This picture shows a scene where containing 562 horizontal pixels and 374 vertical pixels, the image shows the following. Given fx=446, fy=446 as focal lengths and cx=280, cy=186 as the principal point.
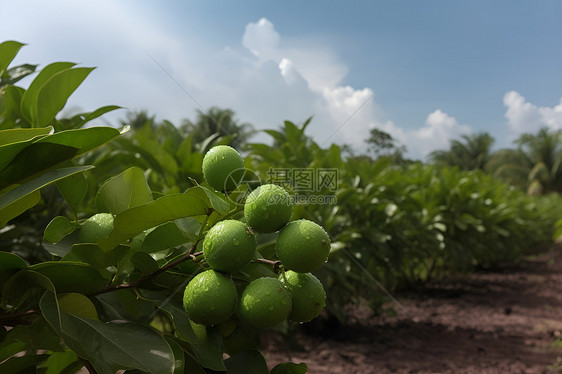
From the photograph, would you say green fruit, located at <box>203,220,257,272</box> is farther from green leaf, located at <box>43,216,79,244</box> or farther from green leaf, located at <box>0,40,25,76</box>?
green leaf, located at <box>0,40,25,76</box>

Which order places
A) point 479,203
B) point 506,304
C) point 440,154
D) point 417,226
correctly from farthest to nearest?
1. point 440,154
2. point 479,203
3. point 506,304
4. point 417,226

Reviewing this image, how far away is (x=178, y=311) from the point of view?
73 cm

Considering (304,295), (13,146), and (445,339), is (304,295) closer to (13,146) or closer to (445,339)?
(13,146)

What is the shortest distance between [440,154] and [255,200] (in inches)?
1967

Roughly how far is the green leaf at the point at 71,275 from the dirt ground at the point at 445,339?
3.25 metres

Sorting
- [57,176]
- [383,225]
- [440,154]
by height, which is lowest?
[383,225]

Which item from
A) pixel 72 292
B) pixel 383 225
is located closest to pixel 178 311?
pixel 72 292

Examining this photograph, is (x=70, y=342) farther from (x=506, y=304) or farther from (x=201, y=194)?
(x=506, y=304)

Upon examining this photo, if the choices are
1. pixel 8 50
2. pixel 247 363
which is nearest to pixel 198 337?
pixel 247 363

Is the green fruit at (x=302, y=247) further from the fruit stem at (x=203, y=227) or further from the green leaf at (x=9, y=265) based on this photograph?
the green leaf at (x=9, y=265)

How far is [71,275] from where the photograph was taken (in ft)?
2.23

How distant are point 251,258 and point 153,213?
0.16 meters

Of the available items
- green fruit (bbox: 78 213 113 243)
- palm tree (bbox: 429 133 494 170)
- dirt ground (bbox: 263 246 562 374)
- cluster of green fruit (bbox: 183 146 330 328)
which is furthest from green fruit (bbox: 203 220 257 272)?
palm tree (bbox: 429 133 494 170)

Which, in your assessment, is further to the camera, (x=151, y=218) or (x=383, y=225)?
(x=383, y=225)
